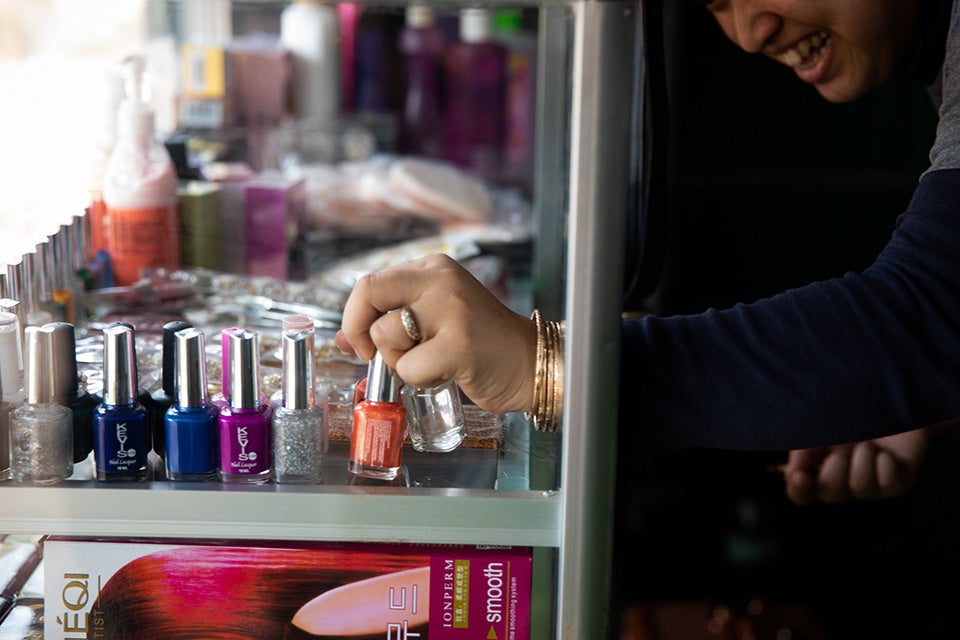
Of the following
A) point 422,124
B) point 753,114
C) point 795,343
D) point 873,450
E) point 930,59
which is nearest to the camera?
point 795,343

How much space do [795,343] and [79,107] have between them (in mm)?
1103

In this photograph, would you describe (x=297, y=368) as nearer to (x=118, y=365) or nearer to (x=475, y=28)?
(x=118, y=365)

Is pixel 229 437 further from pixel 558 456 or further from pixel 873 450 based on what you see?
pixel 873 450

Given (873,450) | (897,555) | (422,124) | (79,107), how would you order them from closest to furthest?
(873,450), (79,107), (897,555), (422,124)

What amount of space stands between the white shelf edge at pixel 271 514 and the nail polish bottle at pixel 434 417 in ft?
0.33

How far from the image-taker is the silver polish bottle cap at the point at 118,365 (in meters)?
0.84

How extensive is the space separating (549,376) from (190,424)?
279mm

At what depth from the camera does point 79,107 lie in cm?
151

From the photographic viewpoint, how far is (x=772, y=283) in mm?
2895

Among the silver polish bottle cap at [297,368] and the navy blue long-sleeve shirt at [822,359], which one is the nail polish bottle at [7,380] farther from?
the navy blue long-sleeve shirt at [822,359]

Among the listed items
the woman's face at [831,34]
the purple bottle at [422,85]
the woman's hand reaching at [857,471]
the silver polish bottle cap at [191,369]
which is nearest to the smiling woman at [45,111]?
the silver polish bottle cap at [191,369]

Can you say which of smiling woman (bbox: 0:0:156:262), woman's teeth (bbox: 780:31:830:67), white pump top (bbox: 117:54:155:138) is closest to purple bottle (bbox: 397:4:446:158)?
smiling woman (bbox: 0:0:156:262)

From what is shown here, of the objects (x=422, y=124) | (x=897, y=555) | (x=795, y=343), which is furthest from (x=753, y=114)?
(x=795, y=343)

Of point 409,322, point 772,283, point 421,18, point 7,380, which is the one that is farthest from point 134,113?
point 421,18
